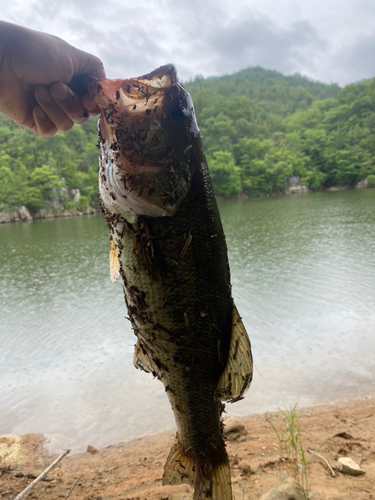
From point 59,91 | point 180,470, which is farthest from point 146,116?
point 180,470

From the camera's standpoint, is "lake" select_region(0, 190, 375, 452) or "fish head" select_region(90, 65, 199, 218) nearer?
"fish head" select_region(90, 65, 199, 218)

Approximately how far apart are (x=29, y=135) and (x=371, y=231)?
6352 cm

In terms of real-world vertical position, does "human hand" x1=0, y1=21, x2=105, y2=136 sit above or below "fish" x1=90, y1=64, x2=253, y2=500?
above

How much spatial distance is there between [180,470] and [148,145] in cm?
183

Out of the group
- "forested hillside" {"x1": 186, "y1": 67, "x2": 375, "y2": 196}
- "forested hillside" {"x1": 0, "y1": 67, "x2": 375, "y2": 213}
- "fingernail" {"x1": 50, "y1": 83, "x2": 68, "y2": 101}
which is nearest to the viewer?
"fingernail" {"x1": 50, "y1": 83, "x2": 68, "y2": 101}

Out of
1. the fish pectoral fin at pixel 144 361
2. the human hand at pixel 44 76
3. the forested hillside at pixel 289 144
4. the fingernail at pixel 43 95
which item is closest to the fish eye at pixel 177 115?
the human hand at pixel 44 76

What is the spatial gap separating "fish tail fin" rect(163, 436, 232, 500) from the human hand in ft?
7.06

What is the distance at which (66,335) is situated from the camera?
27.7 ft

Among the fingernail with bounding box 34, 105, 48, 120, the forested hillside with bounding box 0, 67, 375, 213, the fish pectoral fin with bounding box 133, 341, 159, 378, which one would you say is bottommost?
the fish pectoral fin with bounding box 133, 341, 159, 378

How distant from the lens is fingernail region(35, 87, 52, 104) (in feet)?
7.08

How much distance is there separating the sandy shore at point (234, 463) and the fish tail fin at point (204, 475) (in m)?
1.13

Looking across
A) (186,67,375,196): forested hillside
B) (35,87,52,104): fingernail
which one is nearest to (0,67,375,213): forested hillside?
(186,67,375,196): forested hillside

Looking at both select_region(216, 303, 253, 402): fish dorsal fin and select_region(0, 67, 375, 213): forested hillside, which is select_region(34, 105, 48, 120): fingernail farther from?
select_region(0, 67, 375, 213): forested hillside

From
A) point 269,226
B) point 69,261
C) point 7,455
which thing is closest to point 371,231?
point 269,226
